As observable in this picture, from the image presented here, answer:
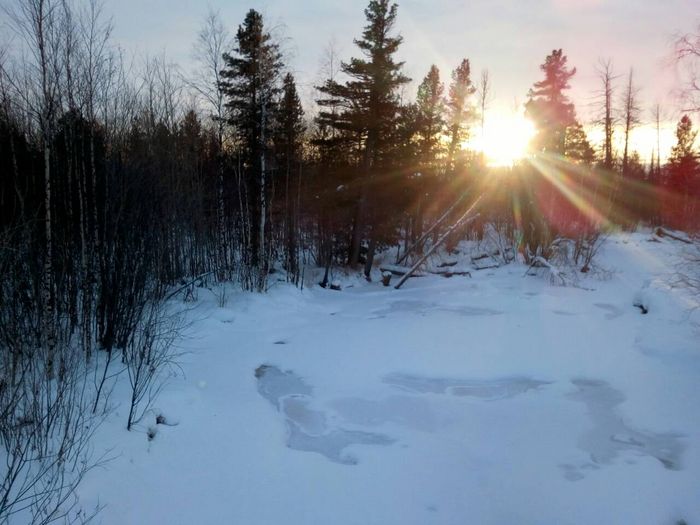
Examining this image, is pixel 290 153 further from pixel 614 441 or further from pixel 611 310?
pixel 614 441

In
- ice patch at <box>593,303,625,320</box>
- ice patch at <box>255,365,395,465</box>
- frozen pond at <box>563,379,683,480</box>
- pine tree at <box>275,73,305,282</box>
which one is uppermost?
pine tree at <box>275,73,305,282</box>

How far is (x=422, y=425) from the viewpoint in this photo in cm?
578

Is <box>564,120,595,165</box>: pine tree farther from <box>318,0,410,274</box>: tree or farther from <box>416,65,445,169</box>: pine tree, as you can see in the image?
<box>318,0,410,274</box>: tree

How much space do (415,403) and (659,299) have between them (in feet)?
26.2

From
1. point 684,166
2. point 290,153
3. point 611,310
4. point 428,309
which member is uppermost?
point 684,166

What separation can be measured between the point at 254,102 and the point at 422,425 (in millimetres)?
13507

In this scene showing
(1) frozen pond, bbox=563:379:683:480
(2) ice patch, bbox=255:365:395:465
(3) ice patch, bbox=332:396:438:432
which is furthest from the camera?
(3) ice patch, bbox=332:396:438:432

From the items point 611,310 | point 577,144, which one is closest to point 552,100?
point 577,144

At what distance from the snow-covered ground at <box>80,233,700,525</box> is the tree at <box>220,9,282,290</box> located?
19.2 feet

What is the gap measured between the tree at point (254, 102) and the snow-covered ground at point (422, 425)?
230 inches

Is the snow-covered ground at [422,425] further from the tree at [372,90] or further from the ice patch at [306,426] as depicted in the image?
the tree at [372,90]

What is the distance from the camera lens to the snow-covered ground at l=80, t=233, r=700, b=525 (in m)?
4.04

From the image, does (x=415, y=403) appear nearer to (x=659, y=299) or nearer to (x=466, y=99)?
(x=659, y=299)

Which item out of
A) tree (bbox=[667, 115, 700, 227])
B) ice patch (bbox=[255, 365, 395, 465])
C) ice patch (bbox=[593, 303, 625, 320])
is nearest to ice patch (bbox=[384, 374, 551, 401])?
ice patch (bbox=[255, 365, 395, 465])
